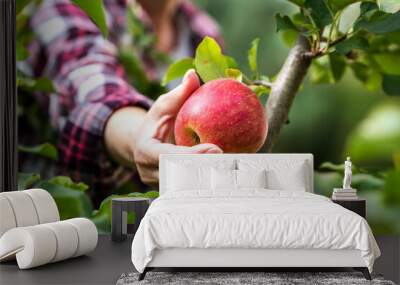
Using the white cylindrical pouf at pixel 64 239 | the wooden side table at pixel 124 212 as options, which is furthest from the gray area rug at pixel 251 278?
the wooden side table at pixel 124 212

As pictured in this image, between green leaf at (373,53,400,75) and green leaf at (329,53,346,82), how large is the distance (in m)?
0.20

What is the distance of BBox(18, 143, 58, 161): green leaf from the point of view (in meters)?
4.71

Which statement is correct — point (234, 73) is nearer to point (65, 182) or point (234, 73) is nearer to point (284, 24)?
point (284, 24)

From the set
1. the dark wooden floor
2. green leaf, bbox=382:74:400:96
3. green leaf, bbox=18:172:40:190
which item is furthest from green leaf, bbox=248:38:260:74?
green leaf, bbox=18:172:40:190

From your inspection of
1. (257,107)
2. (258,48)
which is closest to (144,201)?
(257,107)

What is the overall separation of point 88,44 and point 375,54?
5.98ft

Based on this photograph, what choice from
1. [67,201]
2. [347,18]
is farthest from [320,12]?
[67,201]

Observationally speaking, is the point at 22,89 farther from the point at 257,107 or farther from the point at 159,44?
the point at 257,107

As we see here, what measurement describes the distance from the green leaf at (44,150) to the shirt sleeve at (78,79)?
0.07 metres

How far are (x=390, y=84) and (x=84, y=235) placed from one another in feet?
6.98

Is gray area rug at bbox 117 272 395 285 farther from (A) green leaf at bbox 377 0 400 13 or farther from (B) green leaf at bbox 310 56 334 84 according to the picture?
(B) green leaf at bbox 310 56 334 84

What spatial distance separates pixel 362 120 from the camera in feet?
15.6

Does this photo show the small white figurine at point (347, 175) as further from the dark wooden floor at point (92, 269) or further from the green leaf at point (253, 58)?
the green leaf at point (253, 58)

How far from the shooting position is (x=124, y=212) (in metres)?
4.44
